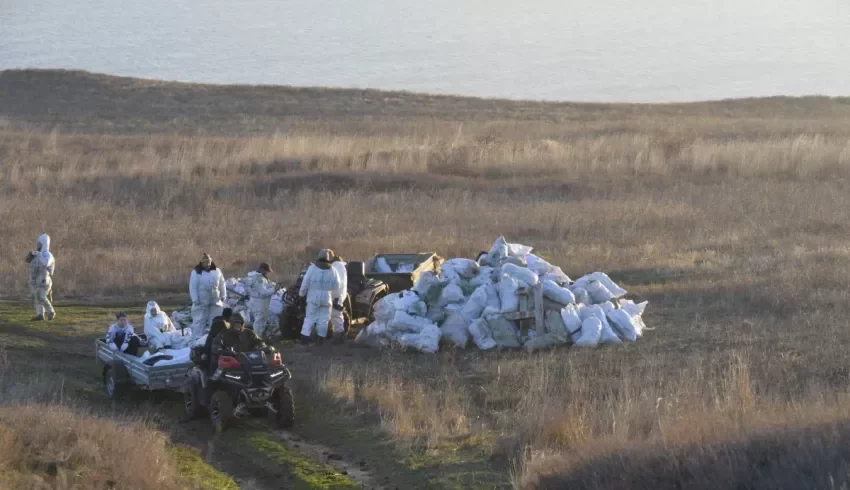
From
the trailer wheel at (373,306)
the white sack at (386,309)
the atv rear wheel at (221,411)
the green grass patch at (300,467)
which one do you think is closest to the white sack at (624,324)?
the white sack at (386,309)

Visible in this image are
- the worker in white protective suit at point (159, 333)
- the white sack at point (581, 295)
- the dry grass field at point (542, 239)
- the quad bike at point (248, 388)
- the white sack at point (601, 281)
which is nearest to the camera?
the dry grass field at point (542, 239)

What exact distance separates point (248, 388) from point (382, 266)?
335 inches

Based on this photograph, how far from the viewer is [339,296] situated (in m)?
18.0

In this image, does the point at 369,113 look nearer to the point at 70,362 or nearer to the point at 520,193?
the point at 520,193

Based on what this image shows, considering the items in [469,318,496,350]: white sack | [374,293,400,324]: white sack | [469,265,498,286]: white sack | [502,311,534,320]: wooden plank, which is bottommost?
[469,318,496,350]: white sack

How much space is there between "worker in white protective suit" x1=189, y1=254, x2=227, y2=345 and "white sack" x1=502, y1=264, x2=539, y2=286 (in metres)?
4.39

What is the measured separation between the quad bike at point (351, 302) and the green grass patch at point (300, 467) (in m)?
5.68

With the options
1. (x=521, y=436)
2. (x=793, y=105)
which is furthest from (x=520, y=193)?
(x=793, y=105)

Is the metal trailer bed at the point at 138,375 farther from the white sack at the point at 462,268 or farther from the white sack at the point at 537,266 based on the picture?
the white sack at the point at 537,266

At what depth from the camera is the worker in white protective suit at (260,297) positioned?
18.1 metres

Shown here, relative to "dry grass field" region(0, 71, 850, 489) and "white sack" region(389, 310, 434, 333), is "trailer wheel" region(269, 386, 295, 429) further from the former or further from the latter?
"white sack" region(389, 310, 434, 333)

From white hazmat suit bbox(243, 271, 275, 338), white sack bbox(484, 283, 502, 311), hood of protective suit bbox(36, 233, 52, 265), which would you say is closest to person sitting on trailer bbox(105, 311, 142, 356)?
white hazmat suit bbox(243, 271, 275, 338)

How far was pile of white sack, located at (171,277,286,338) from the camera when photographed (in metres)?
18.5

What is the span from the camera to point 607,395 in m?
13.2
